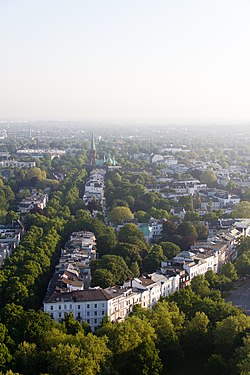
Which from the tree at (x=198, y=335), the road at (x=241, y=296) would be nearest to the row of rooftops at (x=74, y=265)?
the tree at (x=198, y=335)

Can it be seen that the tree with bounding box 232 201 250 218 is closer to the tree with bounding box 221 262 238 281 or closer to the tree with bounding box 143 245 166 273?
the tree with bounding box 143 245 166 273

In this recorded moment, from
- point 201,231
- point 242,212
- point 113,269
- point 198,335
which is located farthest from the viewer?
point 242,212

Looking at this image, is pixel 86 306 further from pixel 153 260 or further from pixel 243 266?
→ pixel 243 266

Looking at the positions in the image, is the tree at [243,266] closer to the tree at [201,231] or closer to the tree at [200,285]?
the tree at [200,285]

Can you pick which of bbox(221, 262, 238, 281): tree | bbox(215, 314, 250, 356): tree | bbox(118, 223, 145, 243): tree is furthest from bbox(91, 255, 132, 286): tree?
bbox(215, 314, 250, 356): tree

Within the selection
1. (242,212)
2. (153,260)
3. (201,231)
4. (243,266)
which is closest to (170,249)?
(153,260)

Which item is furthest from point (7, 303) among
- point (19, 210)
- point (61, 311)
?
point (19, 210)
